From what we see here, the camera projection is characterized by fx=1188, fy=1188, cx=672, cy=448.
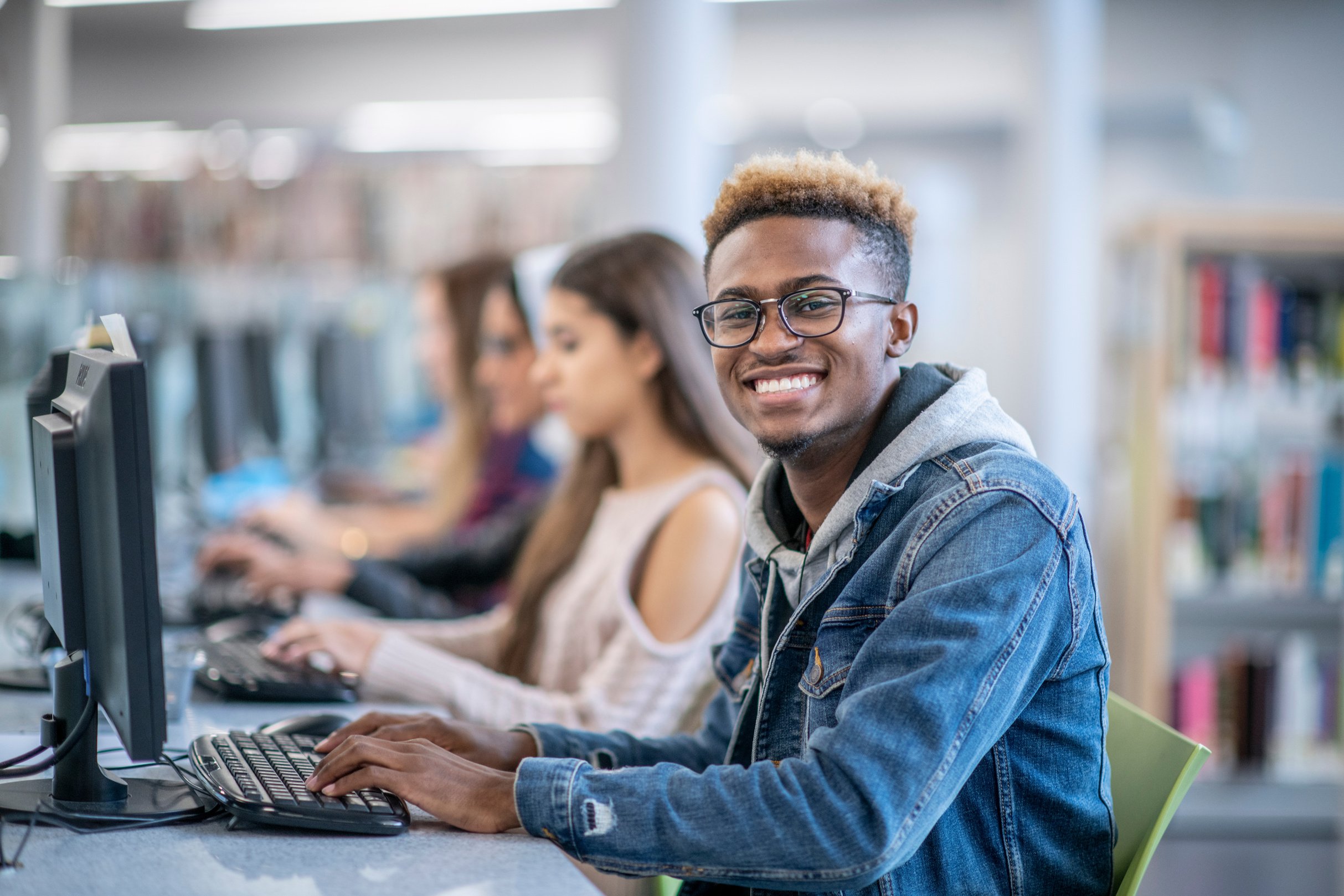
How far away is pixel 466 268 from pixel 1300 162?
431 cm

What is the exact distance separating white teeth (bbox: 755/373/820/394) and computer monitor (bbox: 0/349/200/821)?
600mm

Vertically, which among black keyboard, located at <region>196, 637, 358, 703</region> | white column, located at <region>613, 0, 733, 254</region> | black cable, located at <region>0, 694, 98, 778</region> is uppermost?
white column, located at <region>613, 0, 733, 254</region>

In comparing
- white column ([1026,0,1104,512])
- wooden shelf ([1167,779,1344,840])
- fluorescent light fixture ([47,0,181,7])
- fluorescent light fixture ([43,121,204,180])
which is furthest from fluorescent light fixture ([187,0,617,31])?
wooden shelf ([1167,779,1344,840])

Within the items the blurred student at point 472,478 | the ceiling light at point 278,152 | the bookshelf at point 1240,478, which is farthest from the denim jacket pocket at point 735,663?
the ceiling light at point 278,152

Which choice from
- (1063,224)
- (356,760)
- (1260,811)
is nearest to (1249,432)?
(1260,811)

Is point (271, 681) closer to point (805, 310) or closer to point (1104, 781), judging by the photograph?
point (805, 310)

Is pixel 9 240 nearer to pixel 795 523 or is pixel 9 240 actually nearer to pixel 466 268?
pixel 466 268

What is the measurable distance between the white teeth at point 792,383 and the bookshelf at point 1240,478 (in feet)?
7.72

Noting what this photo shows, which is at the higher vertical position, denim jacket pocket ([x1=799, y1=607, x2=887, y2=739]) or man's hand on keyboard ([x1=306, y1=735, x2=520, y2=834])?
denim jacket pocket ([x1=799, y1=607, x2=887, y2=739])

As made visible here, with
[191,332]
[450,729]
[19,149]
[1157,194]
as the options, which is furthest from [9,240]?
[1157,194]

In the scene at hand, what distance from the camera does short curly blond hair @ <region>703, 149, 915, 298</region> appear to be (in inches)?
47.8

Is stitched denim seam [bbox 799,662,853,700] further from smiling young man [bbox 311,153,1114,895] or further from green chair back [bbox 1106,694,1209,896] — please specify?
green chair back [bbox 1106,694,1209,896]

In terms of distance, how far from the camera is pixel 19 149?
4.91 metres

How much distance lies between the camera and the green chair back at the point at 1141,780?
3.64 feet
